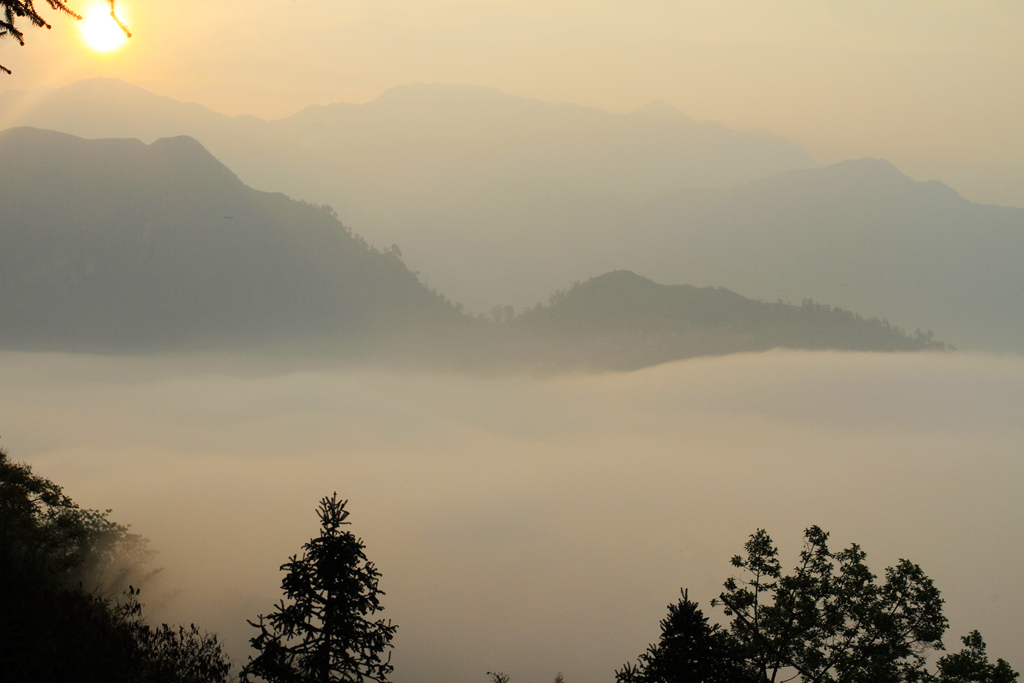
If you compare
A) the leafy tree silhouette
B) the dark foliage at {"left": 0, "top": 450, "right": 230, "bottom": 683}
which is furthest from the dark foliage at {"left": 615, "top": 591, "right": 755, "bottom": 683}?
the dark foliage at {"left": 0, "top": 450, "right": 230, "bottom": 683}

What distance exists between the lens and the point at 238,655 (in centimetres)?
13512

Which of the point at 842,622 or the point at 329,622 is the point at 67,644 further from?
the point at 842,622

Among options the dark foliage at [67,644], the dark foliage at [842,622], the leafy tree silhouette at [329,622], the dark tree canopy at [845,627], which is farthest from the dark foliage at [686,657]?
the dark foliage at [67,644]

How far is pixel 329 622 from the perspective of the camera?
1350 cm

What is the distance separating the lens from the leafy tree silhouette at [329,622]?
13258mm

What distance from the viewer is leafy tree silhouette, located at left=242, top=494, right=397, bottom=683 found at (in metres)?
13.3

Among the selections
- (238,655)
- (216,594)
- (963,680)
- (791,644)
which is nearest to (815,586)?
(791,644)

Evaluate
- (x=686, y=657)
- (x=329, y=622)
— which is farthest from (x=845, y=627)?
(x=329, y=622)

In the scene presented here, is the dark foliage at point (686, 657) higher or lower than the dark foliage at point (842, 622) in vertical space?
lower

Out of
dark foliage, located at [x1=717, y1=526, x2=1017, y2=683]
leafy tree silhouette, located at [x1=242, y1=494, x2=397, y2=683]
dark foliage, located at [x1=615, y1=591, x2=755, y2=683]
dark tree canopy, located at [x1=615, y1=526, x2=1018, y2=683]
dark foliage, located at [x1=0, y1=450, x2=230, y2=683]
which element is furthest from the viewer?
dark foliage, located at [x1=717, y1=526, x2=1017, y2=683]

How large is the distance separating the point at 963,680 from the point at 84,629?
92.1 ft

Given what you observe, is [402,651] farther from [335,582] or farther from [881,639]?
[335,582]

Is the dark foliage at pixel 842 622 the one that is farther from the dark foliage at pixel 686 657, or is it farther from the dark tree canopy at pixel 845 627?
the dark foliage at pixel 686 657

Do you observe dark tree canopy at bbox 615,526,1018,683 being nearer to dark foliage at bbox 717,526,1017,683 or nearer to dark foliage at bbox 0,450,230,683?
dark foliage at bbox 717,526,1017,683
